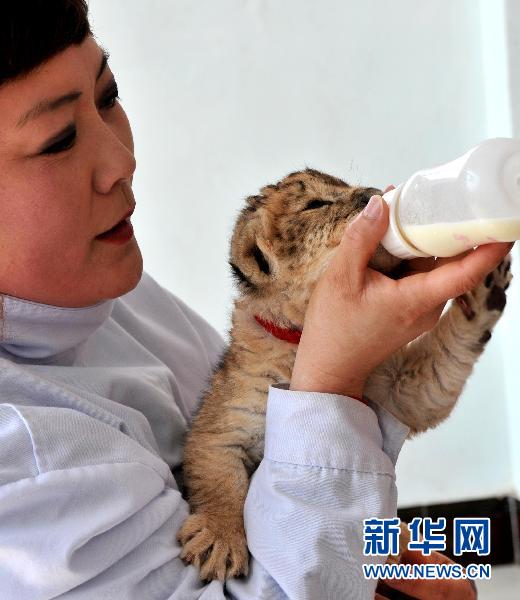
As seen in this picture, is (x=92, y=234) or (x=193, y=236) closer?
(x=92, y=234)

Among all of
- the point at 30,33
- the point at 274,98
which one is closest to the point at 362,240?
the point at 30,33

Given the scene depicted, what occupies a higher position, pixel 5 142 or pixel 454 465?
pixel 5 142

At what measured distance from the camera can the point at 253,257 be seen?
1562 millimetres

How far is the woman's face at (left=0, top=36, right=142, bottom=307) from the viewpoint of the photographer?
3.79 feet

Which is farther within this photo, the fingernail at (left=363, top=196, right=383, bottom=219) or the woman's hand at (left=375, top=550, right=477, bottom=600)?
the woman's hand at (left=375, top=550, right=477, bottom=600)

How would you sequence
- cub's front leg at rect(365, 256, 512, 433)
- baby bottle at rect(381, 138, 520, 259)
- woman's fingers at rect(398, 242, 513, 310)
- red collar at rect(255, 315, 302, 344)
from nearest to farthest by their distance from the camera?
1. baby bottle at rect(381, 138, 520, 259)
2. woman's fingers at rect(398, 242, 513, 310)
3. cub's front leg at rect(365, 256, 512, 433)
4. red collar at rect(255, 315, 302, 344)

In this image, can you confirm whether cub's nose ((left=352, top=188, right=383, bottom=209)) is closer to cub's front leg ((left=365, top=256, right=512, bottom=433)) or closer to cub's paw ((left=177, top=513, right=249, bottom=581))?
cub's front leg ((left=365, top=256, right=512, bottom=433))

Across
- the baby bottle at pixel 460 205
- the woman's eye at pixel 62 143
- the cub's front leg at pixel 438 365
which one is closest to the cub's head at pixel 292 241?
the cub's front leg at pixel 438 365

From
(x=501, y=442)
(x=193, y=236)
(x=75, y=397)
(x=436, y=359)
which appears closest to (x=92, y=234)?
(x=75, y=397)

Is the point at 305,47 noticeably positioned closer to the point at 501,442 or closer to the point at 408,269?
the point at 501,442

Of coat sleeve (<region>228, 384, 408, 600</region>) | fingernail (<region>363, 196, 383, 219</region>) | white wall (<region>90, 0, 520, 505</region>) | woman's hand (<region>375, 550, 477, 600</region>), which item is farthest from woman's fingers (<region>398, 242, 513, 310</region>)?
white wall (<region>90, 0, 520, 505</region>)

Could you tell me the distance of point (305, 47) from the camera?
3520 millimetres

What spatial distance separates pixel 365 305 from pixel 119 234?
44 centimetres

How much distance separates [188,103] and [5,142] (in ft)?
8.13
